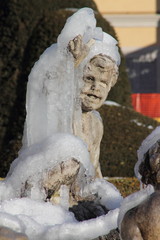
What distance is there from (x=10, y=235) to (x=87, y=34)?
192 centimetres

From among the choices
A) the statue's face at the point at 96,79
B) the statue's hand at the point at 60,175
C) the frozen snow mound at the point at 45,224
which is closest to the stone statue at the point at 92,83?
the statue's face at the point at 96,79

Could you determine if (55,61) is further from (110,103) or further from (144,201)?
(110,103)

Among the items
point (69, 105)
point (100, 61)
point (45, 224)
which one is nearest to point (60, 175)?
point (45, 224)

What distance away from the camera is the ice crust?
245 inches

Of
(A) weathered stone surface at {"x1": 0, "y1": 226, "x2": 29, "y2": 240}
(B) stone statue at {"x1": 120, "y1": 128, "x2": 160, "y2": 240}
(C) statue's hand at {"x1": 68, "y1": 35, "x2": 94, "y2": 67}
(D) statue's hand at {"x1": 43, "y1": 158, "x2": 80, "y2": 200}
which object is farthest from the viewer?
(C) statue's hand at {"x1": 68, "y1": 35, "x2": 94, "y2": 67}

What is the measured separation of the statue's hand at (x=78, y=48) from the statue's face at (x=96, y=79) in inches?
4.7

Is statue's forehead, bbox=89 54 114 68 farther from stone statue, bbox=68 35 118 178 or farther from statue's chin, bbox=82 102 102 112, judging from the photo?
statue's chin, bbox=82 102 102 112

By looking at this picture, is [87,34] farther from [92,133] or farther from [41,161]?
[41,161]

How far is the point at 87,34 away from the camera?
7.32m

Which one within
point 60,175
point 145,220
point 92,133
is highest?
point 145,220

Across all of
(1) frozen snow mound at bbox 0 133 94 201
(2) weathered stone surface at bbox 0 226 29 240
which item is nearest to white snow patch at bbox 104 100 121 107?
(1) frozen snow mound at bbox 0 133 94 201

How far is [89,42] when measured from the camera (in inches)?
286

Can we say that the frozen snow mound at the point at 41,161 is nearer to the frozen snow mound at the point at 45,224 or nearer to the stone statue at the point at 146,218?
the frozen snow mound at the point at 45,224

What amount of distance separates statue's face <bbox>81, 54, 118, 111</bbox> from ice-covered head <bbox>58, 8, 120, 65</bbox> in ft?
0.15
